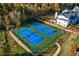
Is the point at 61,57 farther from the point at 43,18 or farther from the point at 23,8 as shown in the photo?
the point at 23,8

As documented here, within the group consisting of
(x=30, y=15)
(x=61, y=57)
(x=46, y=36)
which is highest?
(x=30, y=15)

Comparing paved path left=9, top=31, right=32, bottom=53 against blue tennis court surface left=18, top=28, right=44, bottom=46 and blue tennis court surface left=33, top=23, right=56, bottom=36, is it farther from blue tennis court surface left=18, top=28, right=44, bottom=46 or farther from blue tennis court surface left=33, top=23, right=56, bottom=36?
blue tennis court surface left=33, top=23, right=56, bottom=36

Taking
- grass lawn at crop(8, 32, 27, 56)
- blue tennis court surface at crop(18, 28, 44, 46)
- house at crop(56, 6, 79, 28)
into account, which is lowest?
grass lawn at crop(8, 32, 27, 56)

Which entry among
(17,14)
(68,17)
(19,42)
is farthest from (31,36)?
(68,17)

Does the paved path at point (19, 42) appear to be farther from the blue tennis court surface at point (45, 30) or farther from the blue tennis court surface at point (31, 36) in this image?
the blue tennis court surface at point (45, 30)

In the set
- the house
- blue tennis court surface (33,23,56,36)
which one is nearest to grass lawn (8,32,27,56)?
blue tennis court surface (33,23,56,36)

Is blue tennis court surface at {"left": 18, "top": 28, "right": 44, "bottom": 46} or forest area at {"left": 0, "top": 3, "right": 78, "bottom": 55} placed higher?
forest area at {"left": 0, "top": 3, "right": 78, "bottom": 55}

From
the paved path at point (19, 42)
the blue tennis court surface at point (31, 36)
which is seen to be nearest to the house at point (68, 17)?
the blue tennis court surface at point (31, 36)

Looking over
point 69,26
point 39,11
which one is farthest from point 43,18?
point 69,26
